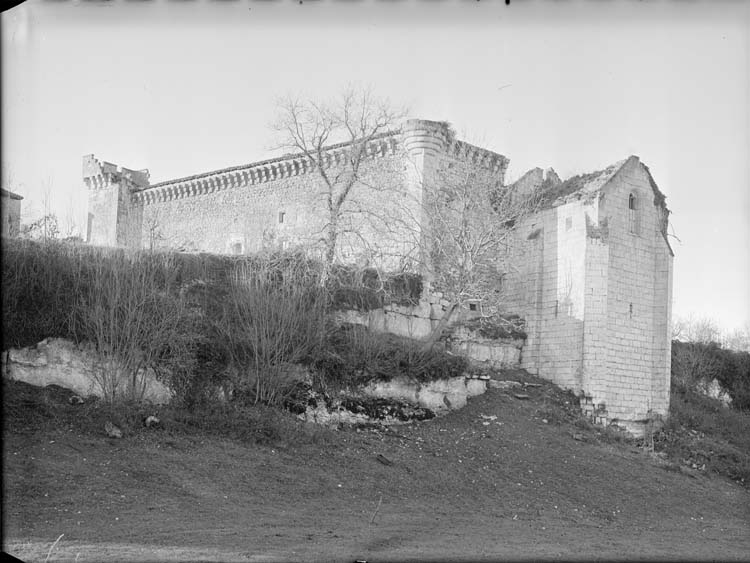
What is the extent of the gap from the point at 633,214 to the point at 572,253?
95.7 inches

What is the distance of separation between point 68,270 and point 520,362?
43.2 ft

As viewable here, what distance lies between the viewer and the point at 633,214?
25453mm

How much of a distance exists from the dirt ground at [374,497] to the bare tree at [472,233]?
3744mm

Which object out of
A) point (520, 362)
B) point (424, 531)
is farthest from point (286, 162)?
point (424, 531)

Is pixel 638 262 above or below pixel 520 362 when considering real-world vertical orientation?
above

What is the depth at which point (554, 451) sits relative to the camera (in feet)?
66.1

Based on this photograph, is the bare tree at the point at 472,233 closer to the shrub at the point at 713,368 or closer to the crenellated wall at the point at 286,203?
the crenellated wall at the point at 286,203

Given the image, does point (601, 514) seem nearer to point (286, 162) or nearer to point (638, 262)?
point (638, 262)

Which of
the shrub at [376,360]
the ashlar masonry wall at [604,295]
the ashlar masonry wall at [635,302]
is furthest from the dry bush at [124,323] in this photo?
the ashlar masonry wall at [635,302]

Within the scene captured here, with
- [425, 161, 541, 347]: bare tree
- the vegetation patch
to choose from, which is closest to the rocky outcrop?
[425, 161, 541, 347]: bare tree

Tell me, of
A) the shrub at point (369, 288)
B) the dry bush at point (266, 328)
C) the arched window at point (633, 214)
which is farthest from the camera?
the arched window at point (633, 214)

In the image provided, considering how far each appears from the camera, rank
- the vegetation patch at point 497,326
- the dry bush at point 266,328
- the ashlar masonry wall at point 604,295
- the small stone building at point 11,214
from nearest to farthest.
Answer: the dry bush at point 266,328, the small stone building at point 11,214, the ashlar masonry wall at point 604,295, the vegetation patch at point 497,326

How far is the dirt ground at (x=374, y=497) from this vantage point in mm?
11381

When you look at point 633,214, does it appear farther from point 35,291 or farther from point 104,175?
point 104,175
